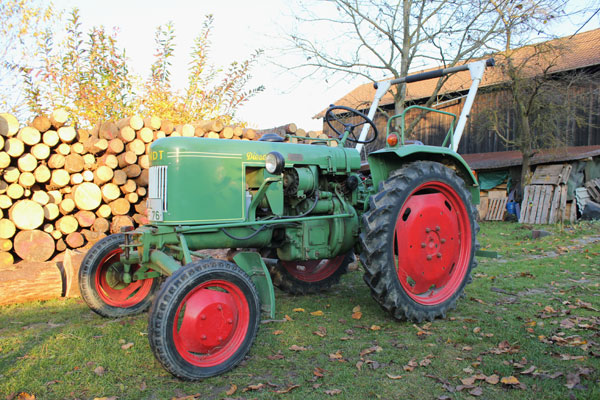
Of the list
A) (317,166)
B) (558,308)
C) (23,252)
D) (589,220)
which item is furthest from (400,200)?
(589,220)

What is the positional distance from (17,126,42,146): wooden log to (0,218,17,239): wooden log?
990 millimetres

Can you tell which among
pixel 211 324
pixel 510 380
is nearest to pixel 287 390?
pixel 211 324

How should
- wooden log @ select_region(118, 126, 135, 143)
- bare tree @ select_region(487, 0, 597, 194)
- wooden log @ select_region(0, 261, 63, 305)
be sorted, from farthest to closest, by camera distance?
1. bare tree @ select_region(487, 0, 597, 194)
2. wooden log @ select_region(118, 126, 135, 143)
3. wooden log @ select_region(0, 261, 63, 305)

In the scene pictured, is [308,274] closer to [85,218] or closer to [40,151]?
[85,218]

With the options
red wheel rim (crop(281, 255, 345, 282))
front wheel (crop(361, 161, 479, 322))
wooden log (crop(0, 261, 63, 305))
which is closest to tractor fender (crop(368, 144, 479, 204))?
front wheel (crop(361, 161, 479, 322))

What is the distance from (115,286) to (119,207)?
2392mm

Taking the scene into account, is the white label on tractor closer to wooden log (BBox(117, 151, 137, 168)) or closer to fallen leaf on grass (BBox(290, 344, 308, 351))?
fallen leaf on grass (BBox(290, 344, 308, 351))

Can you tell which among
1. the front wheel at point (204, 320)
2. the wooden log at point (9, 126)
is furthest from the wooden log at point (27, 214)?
the front wheel at point (204, 320)

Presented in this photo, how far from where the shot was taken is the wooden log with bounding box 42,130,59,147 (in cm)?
549

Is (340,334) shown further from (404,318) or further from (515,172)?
(515,172)

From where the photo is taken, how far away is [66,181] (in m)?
5.65

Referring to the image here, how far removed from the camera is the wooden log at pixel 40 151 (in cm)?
541

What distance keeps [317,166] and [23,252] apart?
3.85 metres

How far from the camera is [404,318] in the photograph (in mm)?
3543
